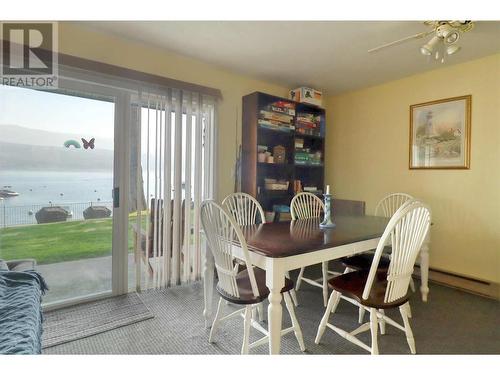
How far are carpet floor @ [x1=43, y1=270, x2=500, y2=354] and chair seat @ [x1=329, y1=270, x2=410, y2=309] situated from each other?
414 millimetres

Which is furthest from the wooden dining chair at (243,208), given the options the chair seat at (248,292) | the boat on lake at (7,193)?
the boat on lake at (7,193)

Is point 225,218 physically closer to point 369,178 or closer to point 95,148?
point 95,148

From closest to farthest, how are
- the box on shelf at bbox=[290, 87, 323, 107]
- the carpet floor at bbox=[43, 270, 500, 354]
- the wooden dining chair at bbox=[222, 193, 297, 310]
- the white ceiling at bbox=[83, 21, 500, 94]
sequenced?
the carpet floor at bbox=[43, 270, 500, 354]
the white ceiling at bbox=[83, 21, 500, 94]
the wooden dining chair at bbox=[222, 193, 297, 310]
the box on shelf at bbox=[290, 87, 323, 107]

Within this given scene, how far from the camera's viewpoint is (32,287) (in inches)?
56.7

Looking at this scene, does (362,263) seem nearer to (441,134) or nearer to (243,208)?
(243,208)

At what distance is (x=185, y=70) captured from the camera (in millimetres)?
2723

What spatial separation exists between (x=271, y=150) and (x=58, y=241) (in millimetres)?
2377

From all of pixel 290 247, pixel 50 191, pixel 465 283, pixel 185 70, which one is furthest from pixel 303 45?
pixel 465 283

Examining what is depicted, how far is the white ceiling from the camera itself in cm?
211

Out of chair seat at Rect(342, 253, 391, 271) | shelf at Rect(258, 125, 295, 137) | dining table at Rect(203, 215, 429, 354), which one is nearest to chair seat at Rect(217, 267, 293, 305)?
dining table at Rect(203, 215, 429, 354)

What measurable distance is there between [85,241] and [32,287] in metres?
0.97

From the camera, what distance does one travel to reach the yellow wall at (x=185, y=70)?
217 centimetres

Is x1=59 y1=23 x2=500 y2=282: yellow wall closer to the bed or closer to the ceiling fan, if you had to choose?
the ceiling fan

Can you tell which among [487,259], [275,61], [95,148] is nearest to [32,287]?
[95,148]
